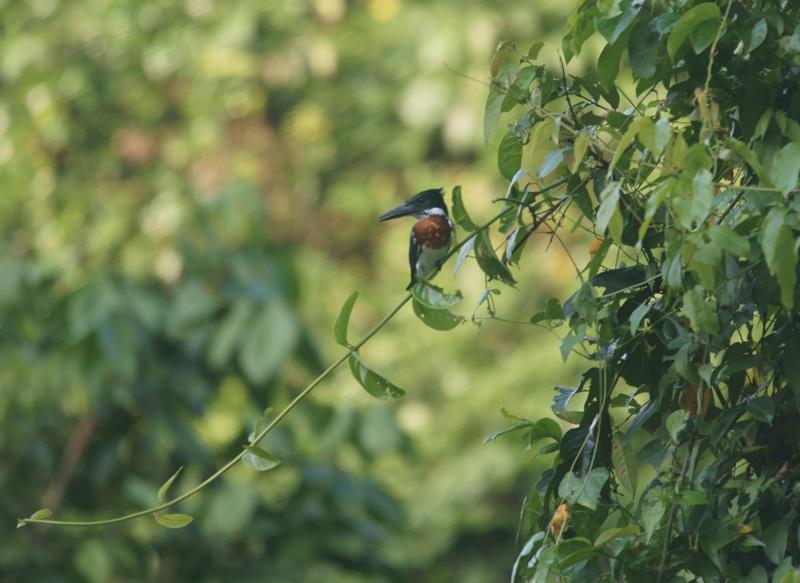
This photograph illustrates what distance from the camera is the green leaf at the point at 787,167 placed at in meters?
1.29

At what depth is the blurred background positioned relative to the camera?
3.94m

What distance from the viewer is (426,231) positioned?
2693 millimetres

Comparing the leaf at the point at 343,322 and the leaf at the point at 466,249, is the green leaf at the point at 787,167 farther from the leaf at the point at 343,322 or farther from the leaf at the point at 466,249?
the leaf at the point at 343,322

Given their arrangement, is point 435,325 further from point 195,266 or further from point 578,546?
point 195,266

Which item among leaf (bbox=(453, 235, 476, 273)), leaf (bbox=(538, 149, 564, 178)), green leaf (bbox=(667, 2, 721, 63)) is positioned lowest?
leaf (bbox=(453, 235, 476, 273))

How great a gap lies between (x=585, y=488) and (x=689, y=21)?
0.54 metres

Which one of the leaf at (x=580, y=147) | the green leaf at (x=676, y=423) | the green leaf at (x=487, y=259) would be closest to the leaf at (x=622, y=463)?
the green leaf at (x=676, y=423)

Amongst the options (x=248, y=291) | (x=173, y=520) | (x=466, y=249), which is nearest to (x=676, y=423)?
(x=466, y=249)

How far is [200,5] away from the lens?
24.3ft

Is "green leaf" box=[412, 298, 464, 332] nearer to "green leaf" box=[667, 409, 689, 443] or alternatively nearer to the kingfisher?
"green leaf" box=[667, 409, 689, 443]

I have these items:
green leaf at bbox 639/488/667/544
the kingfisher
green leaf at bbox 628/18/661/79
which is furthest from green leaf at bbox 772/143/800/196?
the kingfisher

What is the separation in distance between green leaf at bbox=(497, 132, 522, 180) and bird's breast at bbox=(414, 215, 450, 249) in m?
1.01

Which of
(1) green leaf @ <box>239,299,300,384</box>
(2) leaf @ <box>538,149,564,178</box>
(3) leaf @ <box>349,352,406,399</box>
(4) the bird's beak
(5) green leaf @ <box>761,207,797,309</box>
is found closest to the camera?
(5) green leaf @ <box>761,207,797,309</box>

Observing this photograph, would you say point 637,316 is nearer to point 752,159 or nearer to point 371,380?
point 752,159
